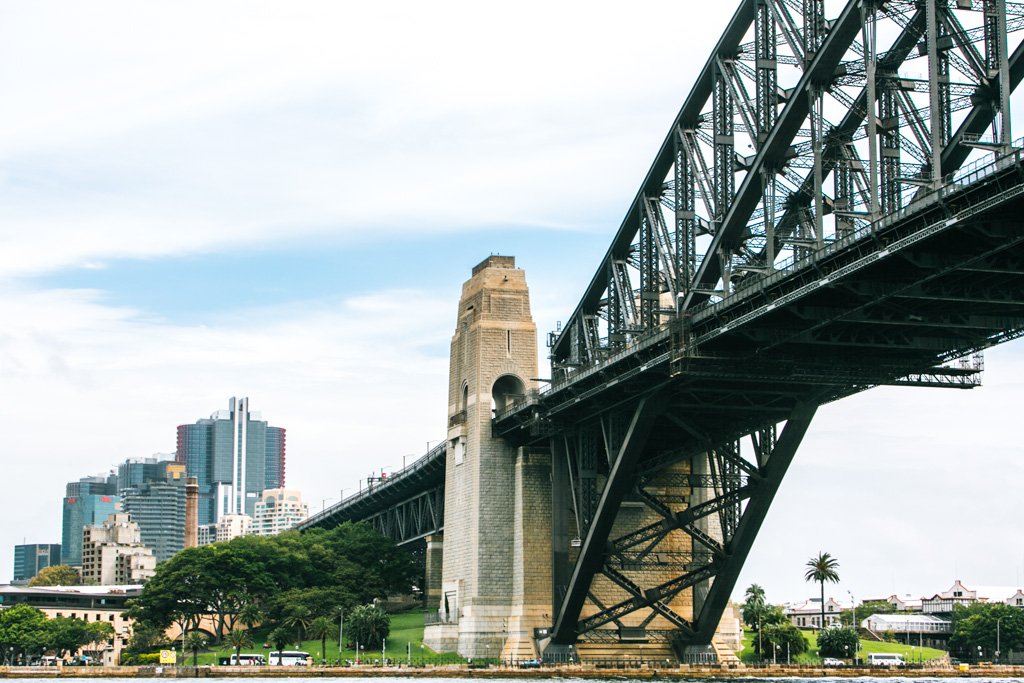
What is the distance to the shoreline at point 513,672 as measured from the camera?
91.4m

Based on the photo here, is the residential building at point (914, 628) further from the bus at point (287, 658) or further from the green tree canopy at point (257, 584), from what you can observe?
the bus at point (287, 658)

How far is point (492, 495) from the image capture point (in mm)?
102750

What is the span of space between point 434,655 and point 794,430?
108 ft

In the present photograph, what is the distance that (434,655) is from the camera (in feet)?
346

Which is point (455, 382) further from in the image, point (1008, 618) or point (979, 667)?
point (1008, 618)

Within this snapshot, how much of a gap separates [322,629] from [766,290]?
5933cm

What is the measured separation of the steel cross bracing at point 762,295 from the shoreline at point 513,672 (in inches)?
153

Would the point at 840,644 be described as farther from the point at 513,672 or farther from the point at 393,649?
the point at 513,672

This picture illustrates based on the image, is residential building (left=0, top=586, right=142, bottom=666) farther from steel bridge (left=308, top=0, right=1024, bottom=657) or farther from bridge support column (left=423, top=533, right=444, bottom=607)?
steel bridge (left=308, top=0, right=1024, bottom=657)

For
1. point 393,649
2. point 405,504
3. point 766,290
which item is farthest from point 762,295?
point 405,504

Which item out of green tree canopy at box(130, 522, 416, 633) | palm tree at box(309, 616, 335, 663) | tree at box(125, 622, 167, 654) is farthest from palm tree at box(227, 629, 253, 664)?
tree at box(125, 622, 167, 654)

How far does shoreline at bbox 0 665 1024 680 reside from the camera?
300 feet

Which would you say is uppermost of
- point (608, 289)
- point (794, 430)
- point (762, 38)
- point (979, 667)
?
point (762, 38)

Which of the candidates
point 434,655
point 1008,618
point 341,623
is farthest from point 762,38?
point 1008,618
